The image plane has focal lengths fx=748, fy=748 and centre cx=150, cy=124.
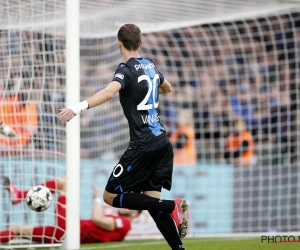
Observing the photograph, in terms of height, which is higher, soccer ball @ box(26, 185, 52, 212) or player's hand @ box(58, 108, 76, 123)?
player's hand @ box(58, 108, 76, 123)

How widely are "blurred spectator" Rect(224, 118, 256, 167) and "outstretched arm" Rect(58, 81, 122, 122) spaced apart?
6750 millimetres

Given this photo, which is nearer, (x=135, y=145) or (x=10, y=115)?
(x=135, y=145)

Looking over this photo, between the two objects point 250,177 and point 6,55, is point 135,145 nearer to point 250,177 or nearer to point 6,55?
point 6,55

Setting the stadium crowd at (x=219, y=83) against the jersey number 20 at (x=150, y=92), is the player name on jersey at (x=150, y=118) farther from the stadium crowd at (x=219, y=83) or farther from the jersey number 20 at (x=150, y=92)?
the stadium crowd at (x=219, y=83)

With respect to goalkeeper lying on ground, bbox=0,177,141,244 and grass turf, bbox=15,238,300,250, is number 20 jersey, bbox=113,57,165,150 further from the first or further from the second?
goalkeeper lying on ground, bbox=0,177,141,244

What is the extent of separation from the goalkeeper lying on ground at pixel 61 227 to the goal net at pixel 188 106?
2.5 inches

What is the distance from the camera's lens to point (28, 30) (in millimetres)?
8250

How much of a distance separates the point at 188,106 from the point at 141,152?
710 cm

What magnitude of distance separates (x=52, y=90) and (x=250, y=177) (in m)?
3.93

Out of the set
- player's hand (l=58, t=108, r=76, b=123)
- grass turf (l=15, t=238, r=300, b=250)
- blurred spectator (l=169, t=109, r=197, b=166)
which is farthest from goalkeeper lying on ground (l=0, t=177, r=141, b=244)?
blurred spectator (l=169, t=109, r=197, b=166)

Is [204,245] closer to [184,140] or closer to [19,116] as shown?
[19,116]

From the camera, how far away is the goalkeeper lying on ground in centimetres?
808

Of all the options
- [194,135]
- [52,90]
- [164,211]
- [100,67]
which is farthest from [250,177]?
[164,211]

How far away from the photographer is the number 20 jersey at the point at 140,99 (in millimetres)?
5848
